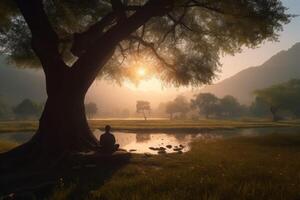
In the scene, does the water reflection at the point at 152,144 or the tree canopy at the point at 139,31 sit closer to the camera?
the tree canopy at the point at 139,31

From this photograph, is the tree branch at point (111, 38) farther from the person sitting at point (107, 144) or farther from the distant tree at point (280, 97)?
the distant tree at point (280, 97)

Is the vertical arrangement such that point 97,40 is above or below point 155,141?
above

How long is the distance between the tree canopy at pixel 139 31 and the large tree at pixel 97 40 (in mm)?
59

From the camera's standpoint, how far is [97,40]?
20500 millimetres

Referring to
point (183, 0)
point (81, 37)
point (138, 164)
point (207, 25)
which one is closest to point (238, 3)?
point (183, 0)

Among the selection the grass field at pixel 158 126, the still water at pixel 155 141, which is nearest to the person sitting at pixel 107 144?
the still water at pixel 155 141

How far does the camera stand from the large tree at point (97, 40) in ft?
65.2

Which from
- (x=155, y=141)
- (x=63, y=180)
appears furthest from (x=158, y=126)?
(x=63, y=180)

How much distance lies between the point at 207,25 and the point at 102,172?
18761 mm

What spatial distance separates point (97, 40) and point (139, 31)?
470 inches

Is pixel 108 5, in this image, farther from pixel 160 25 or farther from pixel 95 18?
pixel 160 25

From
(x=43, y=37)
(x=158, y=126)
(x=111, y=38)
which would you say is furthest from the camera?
(x=158, y=126)

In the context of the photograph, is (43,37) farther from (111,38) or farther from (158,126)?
(158,126)

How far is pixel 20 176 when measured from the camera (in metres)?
14.5
